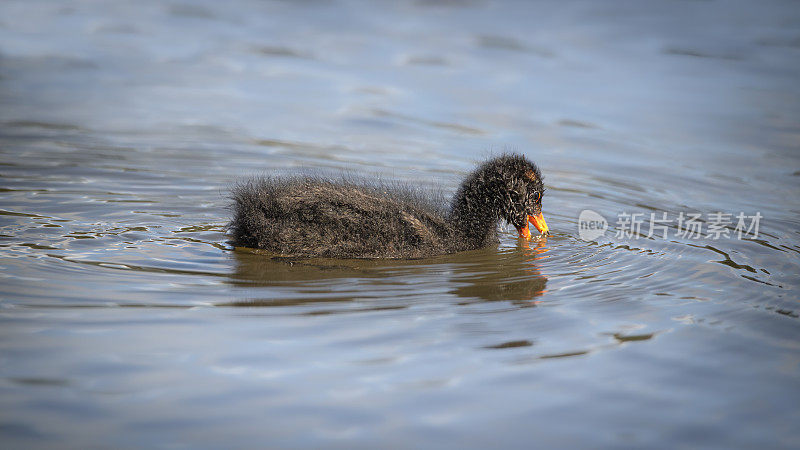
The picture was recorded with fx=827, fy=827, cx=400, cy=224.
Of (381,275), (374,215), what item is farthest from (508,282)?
(374,215)

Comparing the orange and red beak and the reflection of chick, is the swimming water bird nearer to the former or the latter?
the orange and red beak

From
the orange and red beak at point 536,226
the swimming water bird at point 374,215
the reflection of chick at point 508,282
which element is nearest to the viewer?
the reflection of chick at point 508,282

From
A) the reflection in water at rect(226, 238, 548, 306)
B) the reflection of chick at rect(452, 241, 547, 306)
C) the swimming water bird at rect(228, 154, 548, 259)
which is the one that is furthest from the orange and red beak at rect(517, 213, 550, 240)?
the reflection of chick at rect(452, 241, 547, 306)

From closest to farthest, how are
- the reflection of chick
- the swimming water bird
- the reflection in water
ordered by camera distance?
the reflection in water → the reflection of chick → the swimming water bird

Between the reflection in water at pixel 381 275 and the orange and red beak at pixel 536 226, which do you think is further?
the orange and red beak at pixel 536 226

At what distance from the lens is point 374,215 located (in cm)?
649

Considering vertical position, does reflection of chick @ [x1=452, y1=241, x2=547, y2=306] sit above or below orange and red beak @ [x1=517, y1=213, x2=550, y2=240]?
below

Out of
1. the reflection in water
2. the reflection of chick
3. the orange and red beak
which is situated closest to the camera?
the reflection in water

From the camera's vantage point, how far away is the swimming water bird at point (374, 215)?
21.1ft

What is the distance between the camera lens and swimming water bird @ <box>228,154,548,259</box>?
6.44 meters

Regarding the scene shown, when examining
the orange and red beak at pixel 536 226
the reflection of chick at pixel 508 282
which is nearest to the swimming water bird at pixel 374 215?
the orange and red beak at pixel 536 226

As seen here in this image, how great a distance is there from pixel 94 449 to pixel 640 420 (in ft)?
8.13

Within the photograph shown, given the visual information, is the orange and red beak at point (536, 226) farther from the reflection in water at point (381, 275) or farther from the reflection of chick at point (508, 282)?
the reflection of chick at point (508, 282)

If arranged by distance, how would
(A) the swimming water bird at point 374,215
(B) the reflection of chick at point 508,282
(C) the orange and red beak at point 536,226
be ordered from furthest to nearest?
(C) the orange and red beak at point 536,226 < (A) the swimming water bird at point 374,215 < (B) the reflection of chick at point 508,282
